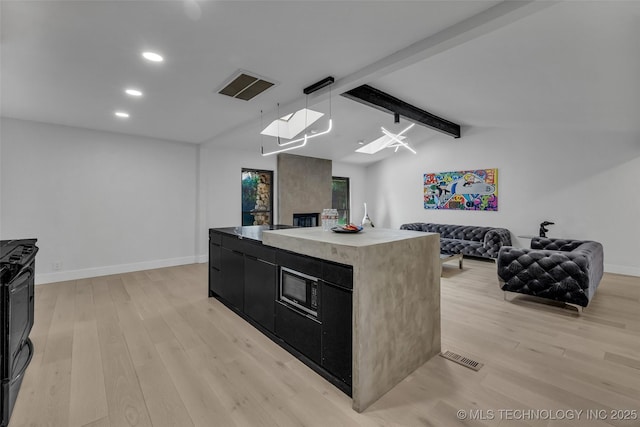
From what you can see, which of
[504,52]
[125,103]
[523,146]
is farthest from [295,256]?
[523,146]

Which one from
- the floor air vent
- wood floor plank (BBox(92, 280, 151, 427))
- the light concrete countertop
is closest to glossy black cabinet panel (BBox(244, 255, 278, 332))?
the light concrete countertop

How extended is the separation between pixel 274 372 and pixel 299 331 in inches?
13.0

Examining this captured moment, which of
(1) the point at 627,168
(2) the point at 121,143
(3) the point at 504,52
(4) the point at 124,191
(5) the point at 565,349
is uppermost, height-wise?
(3) the point at 504,52

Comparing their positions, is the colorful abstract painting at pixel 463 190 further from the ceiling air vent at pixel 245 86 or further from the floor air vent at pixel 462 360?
the ceiling air vent at pixel 245 86

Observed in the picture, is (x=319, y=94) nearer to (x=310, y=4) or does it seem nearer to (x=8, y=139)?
(x=310, y=4)

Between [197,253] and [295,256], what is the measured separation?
439 cm

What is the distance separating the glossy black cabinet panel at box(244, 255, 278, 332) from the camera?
2445 millimetres

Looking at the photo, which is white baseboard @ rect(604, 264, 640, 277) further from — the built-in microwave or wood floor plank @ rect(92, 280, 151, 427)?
wood floor plank @ rect(92, 280, 151, 427)

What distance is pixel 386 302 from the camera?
71.3 inches

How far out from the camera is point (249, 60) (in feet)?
8.64

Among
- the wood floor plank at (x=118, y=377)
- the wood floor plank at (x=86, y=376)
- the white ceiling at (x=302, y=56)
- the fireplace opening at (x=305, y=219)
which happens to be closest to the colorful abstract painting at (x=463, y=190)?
the white ceiling at (x=302, y=56)

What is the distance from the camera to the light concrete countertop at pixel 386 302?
1663 mm

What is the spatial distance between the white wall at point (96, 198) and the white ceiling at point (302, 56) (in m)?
0.42

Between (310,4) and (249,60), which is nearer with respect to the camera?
(310,4)
